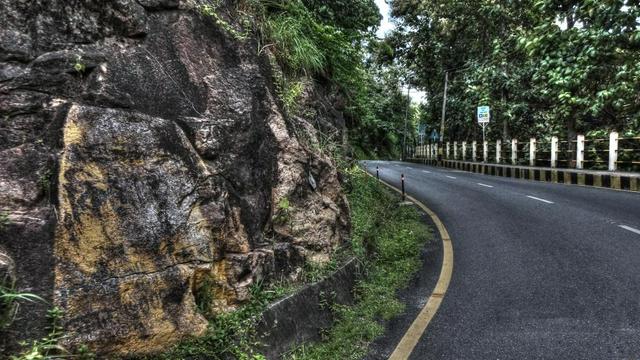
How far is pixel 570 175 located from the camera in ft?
65.8

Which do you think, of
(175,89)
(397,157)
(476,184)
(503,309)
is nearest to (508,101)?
(476,184)

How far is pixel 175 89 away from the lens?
4859 millimetres

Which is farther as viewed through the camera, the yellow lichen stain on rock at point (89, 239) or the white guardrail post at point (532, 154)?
the white guardrail post at point (532, 154)

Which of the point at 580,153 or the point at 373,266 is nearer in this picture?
the point at 373,266

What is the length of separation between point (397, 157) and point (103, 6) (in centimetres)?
7878

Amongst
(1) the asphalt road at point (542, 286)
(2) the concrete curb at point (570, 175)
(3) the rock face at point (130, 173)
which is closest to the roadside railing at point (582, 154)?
(2) the concrete curb at point (570, 175)

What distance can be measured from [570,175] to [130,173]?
19.8 metres

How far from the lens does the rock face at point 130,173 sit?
3.48 meters

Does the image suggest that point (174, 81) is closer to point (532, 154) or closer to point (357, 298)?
point (357, 298)

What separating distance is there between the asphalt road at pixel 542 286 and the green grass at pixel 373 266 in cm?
54

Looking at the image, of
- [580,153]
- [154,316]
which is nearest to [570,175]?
[580,153]

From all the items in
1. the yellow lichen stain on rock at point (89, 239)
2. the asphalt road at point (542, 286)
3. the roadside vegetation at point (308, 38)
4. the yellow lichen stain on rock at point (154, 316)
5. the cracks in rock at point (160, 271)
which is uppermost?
the roadside vegetation at point (308, 38)

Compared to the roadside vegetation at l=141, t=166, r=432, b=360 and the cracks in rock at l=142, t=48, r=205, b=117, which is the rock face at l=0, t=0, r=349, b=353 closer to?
the cracks in rock at l=142, t=48, r=205, b=117

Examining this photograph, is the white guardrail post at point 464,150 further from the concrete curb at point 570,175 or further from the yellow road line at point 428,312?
the yellow road line at point 428,312
